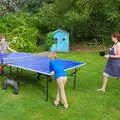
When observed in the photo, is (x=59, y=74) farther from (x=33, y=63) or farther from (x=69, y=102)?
(x=33, y=63)

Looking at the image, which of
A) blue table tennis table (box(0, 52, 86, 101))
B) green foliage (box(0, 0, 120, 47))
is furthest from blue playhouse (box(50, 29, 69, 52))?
blue table tennis table (box(0, 52, 86, 101))

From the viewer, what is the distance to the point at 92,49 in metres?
15.1

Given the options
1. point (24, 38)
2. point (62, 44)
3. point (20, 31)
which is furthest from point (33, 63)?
point (20, 31)

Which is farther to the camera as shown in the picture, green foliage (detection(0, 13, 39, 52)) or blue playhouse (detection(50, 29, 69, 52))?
blue playhouse (detection(50, 29, 69, 52))

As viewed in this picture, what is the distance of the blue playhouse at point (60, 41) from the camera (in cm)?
1428

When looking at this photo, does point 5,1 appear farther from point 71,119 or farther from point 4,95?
point 71,119

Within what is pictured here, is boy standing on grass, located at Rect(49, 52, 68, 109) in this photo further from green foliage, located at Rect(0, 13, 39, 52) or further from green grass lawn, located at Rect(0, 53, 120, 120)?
green foliage, located at Rect(0, 13, 39, 52)

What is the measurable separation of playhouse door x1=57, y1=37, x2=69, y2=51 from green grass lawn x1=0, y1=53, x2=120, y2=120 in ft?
16.4

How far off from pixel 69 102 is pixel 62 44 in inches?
300

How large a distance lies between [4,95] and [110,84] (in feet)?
10.2

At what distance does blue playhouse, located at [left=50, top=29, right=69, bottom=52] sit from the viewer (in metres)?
14.3

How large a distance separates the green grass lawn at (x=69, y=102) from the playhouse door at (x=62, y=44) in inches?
197

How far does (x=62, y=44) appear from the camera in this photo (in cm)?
1446

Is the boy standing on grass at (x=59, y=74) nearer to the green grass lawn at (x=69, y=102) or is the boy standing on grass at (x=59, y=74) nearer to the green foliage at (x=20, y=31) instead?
the green grass lawn at (x=69, y=102)
